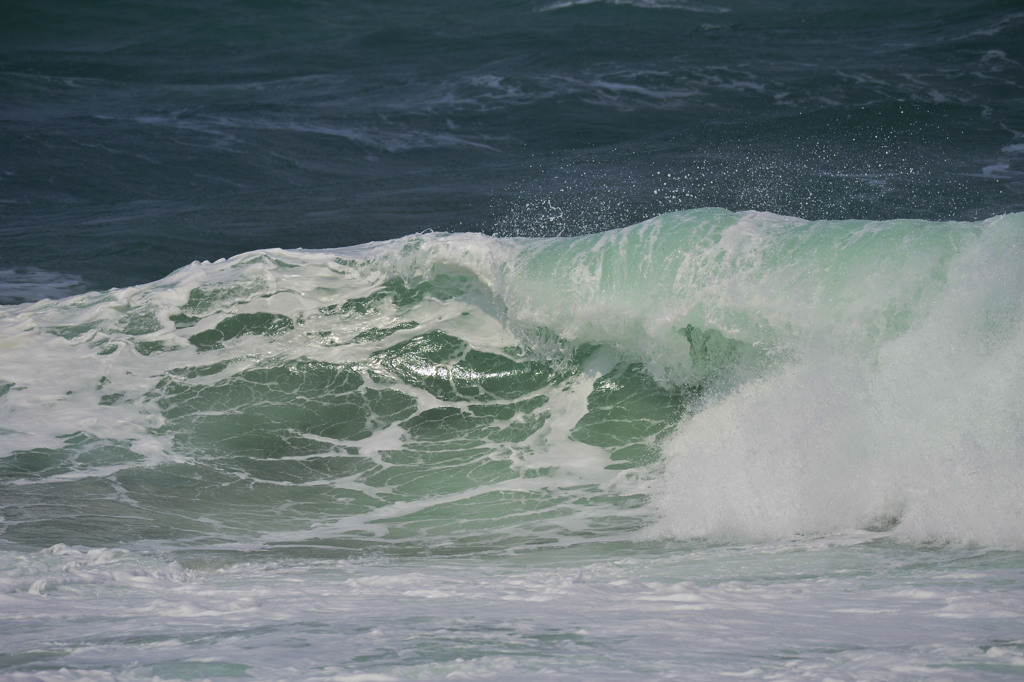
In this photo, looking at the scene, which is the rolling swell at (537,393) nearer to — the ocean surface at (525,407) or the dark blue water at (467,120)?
the ocean surface at (525,407)

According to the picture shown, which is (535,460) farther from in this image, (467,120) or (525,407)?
(467,120)

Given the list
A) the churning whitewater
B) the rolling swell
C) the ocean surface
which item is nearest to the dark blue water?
the ocean surface

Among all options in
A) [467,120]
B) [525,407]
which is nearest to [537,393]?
[525,407]

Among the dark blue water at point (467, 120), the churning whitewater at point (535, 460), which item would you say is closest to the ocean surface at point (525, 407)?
the churning whitewater at point (535, 460)

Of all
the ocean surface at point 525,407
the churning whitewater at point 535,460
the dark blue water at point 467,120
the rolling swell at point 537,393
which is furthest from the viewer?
the dark blue water at point 467,120

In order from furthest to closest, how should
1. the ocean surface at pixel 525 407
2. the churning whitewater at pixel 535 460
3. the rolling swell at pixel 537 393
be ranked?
the rolling swell at pixel 537 393, the ocean surface at pixel 525 407, the churning whitewater at pixel 535 460

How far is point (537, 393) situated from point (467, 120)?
1151cm

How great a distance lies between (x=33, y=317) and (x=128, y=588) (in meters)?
5.16

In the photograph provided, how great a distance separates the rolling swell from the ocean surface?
26 millimetres

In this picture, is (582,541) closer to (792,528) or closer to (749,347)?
(792,528)

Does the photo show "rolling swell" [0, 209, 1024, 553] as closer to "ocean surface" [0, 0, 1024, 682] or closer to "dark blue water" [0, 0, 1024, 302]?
"ocean surface" [0, 0, 1024, 682]

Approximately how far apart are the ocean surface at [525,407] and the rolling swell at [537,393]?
0.09 ft

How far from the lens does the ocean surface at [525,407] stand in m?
3.89

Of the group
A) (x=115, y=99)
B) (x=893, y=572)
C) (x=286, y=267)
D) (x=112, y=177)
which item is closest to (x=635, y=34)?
(x=115, y=99)
